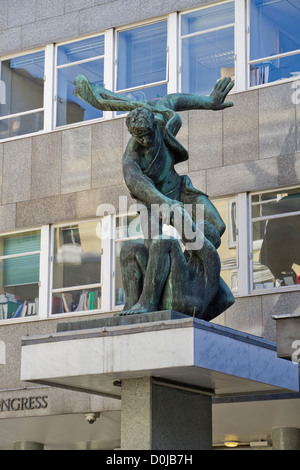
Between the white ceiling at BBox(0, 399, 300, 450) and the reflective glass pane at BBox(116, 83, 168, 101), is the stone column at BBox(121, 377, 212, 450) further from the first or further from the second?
the reflective glass pane at BBox(116, 83, 168, 101)

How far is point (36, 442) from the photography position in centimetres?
2212

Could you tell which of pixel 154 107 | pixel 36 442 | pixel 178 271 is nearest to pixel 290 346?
pixel 178 271

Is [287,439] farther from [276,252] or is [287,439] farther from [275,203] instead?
[275,203]

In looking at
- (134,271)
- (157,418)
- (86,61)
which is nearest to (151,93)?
(86,61)

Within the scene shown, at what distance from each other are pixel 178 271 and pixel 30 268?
921 centimetres

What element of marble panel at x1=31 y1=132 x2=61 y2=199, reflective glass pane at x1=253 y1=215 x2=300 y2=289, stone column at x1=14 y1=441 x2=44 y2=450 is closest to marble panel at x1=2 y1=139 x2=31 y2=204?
marble panel at x1=31 y1=132 x2=61 y2=199

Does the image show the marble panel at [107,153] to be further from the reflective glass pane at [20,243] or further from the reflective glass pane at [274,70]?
the reflective glass pane at [274,70]

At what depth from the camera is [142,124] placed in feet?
39.1

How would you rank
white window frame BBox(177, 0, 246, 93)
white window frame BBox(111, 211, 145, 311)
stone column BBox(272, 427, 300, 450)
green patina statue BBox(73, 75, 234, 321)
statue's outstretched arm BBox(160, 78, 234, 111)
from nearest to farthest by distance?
1. green patina statue BBox(73, 75, 234, 321)
2. statue's outstretched arm BBox(160, 78, 234, 111)
3. white window frame BBox(177, 0, 246, 93)
4. stone column BBox(272, 427, 300, 450)
5. white window frame BBox(111, 211, 145, 311)

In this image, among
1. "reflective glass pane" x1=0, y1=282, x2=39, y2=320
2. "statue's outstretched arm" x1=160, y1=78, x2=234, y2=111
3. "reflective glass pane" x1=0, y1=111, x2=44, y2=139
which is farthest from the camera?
"reflective glass pane" x1=0, y1=111, x2=44, y2=139

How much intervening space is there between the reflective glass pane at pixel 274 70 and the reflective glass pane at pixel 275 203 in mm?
2051

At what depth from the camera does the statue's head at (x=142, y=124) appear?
11930 millimetres

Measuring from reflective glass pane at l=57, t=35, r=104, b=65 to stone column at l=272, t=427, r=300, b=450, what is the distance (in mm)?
7857

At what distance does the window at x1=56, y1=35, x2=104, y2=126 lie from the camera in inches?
814
